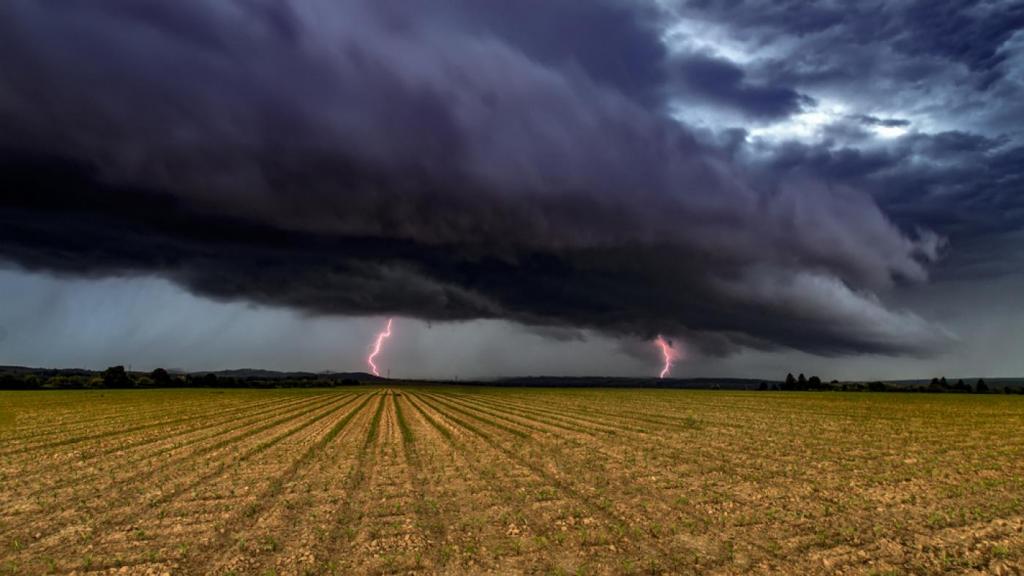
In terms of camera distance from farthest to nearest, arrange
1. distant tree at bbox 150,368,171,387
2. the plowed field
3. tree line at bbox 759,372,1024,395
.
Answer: distant tree at bbox 150,368,171,387, tree line at bbox 759,372,1024,395, the plowed field

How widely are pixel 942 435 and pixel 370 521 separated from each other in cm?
4117

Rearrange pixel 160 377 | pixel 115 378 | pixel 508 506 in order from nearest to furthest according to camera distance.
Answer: pixel 508 506
pixel 115 378
pixel 160 377

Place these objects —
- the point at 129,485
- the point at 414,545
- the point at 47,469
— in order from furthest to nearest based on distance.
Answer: the point at 47,469, the point at 129,485, the point at 414,545

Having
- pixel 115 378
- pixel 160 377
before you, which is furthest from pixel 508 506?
pixel 160 377

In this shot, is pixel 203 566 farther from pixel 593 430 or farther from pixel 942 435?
pixel 942 435

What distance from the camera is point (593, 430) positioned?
39312 millimetres

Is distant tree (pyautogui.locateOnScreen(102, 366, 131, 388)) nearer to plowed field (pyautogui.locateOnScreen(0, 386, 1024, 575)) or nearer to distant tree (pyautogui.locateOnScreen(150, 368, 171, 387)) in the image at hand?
distant tree (pyautogui.locateOnScreen(150, 368, 171, 387))

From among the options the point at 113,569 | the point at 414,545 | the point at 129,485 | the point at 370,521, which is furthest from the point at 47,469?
the point at 414,545

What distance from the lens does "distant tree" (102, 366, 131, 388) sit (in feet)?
516

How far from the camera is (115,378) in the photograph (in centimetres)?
16050

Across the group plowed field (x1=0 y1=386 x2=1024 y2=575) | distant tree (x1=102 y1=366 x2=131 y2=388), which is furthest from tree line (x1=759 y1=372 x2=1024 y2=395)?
distant tree (x1=102 y1=366 x2=131 y2=388)

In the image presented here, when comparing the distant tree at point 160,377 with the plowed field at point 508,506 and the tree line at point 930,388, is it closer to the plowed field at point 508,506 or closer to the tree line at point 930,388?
the plowed field at point 508,506

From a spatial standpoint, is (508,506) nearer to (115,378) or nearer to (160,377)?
(115,378)

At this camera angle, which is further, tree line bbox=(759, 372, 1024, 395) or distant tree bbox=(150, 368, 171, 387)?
distant tree bbox=(150, 368, 171, 387)
